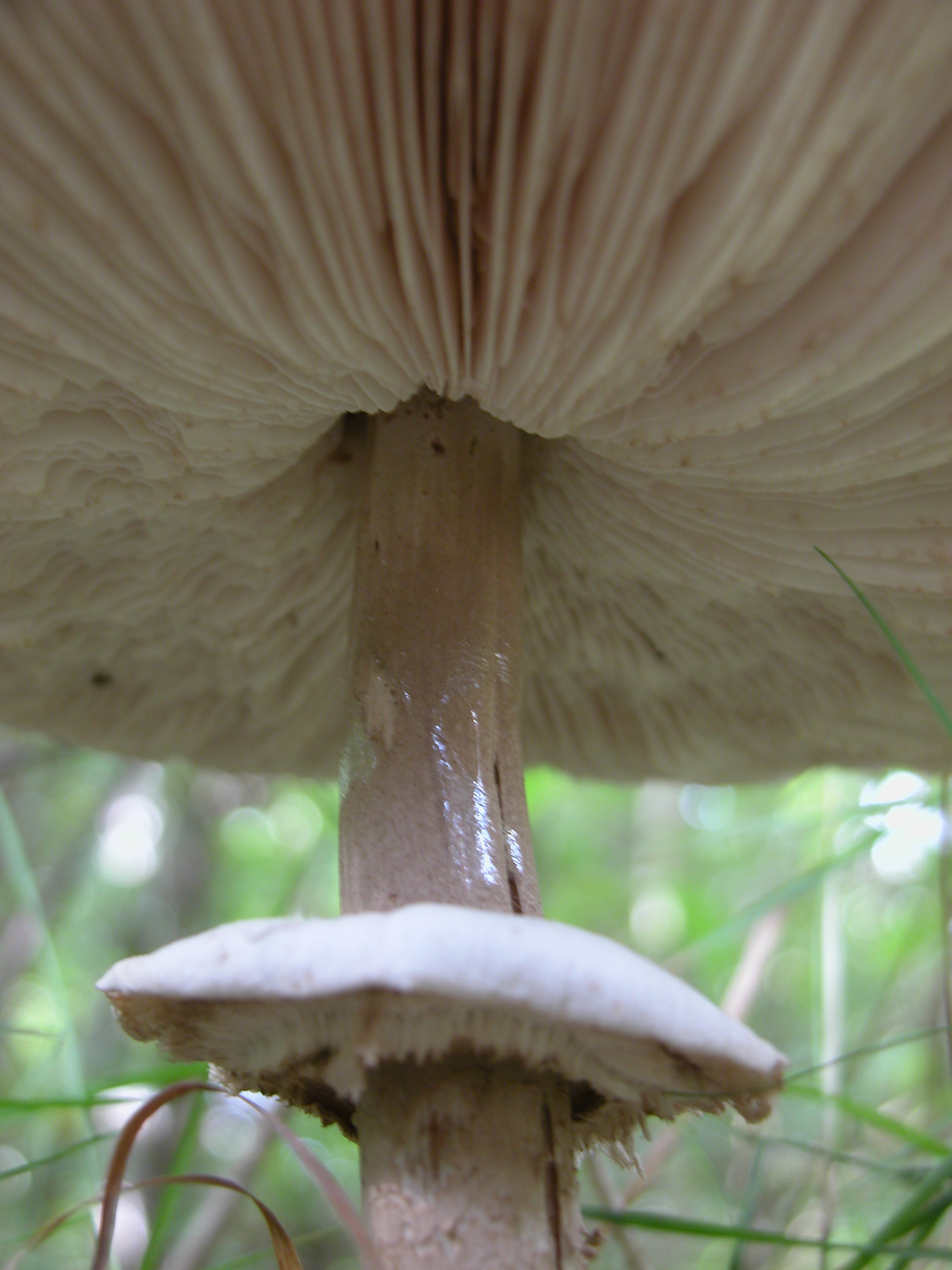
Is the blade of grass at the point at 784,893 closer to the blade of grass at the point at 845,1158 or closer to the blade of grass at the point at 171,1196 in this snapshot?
the blade of grass at the point at 845,1158

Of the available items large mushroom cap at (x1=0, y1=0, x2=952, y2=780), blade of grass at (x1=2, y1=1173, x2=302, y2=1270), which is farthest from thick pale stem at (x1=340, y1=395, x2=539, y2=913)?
blade of grass at (x1=2, y1=1173, x2=302, y2=1270)

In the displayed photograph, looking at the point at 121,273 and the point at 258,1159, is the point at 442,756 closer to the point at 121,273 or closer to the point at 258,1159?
the point at 121,273

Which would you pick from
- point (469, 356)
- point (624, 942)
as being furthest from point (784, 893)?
point (624, 942)

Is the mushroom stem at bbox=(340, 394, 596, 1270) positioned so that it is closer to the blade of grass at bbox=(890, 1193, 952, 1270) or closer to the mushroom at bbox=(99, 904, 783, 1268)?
the mushroom at bbox=(99, 904, 783, 1268)

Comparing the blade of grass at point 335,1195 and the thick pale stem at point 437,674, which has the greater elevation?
the thick pale stem at point 437,674

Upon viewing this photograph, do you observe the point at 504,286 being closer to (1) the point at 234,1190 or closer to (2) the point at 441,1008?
(2) the point at 441,1008

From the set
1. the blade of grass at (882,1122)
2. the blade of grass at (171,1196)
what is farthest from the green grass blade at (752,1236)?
the blade of grass at (171,1196)
